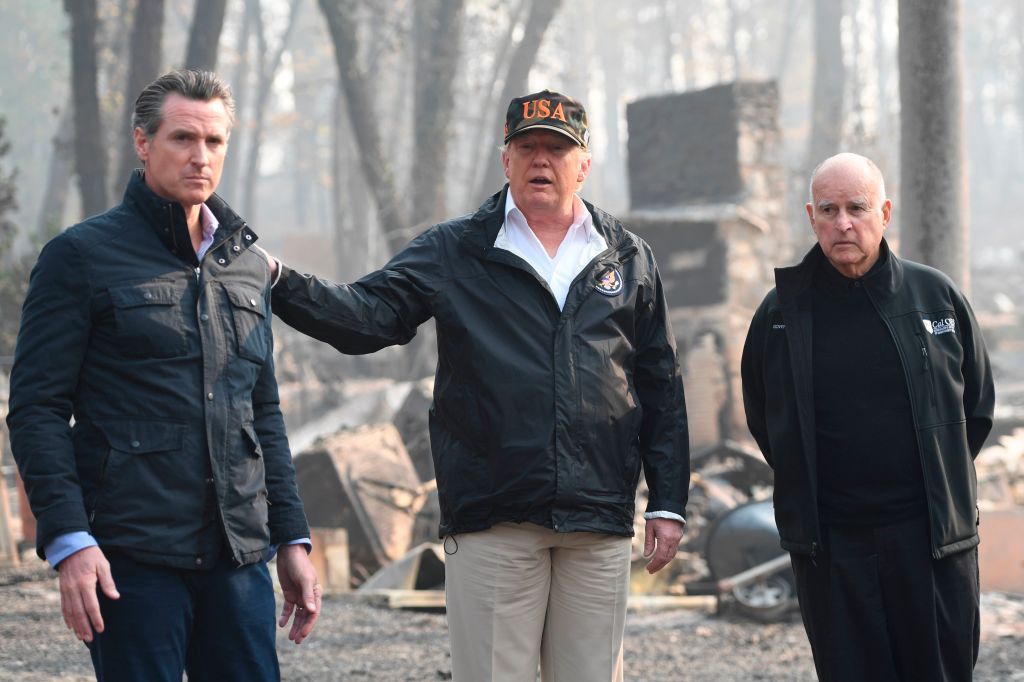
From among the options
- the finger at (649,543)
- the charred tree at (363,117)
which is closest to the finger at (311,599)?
the finger at (649,543)

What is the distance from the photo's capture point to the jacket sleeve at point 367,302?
351cm

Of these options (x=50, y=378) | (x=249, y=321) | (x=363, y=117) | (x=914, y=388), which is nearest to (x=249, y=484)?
(x=249, y=321)

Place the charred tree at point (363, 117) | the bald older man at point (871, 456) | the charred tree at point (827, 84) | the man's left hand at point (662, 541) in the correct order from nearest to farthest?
the bald older man at point (871, 456) < the man's left hand at point (662, 541) < the charred tree at point (363, 117) < the charred tree at point (827, 84)

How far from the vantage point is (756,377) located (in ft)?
12.8

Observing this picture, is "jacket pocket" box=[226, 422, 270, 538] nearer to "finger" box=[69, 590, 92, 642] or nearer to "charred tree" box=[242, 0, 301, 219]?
"finger" box=[69, 590, 92, 642]

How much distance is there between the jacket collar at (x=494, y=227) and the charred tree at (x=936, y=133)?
4.46 m

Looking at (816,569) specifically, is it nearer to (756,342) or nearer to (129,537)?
(756,342)

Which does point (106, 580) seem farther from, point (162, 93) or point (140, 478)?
point (162, 93)

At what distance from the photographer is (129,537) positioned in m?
2.80

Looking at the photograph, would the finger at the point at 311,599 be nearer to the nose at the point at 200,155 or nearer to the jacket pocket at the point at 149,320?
the jacket pocket at the point at 149,320

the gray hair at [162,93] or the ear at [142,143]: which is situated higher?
the gray hair at [162,93]

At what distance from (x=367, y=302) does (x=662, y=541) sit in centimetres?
115

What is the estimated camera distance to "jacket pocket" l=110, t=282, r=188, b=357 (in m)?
2.85

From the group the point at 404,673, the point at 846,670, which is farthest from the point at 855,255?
the point at 404,673
